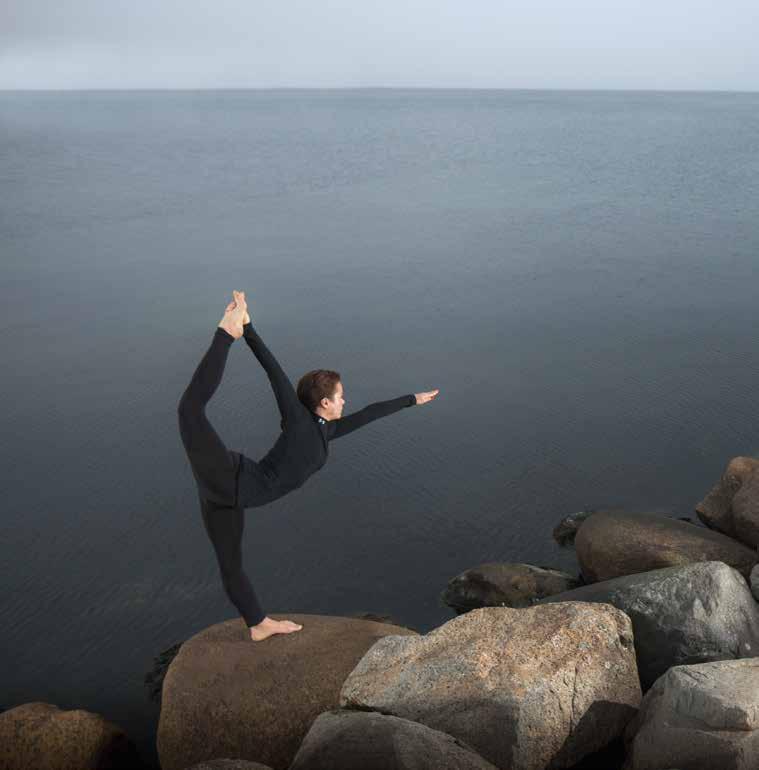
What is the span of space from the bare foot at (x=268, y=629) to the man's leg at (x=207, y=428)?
1.19 meters

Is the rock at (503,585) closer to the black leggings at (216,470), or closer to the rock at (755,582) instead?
the rock at (755,582)

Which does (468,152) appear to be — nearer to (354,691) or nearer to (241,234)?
(241,234)

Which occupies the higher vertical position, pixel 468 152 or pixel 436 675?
pixel 468 152

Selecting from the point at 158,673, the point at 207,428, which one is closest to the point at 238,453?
the point at 207,428

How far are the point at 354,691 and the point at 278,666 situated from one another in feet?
2.17

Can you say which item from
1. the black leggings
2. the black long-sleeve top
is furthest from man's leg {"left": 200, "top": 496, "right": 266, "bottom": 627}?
the black long-sleeve top

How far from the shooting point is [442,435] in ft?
40.1

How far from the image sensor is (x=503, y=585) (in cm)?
859

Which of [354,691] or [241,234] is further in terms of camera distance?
[241,234]

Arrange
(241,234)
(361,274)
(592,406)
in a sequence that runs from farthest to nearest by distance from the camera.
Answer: (241,234), (361,274), (592,406)

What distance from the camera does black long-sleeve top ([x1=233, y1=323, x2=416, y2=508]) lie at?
5.69m

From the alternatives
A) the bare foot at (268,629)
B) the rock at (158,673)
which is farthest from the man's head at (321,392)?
the rock at (158,673)

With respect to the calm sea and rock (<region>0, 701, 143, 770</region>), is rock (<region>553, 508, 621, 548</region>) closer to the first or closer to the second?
the calm sea

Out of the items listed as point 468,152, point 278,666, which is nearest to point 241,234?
point 278,666
